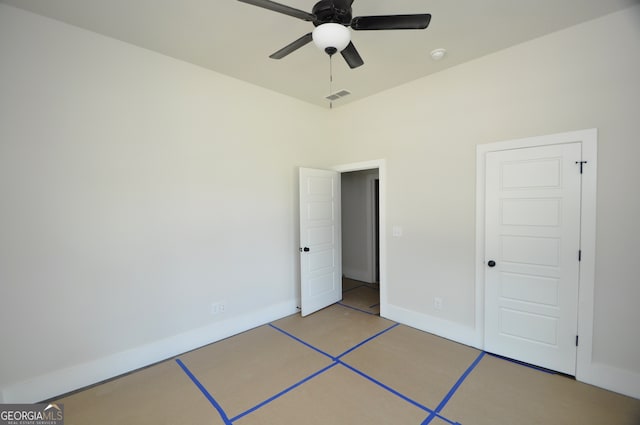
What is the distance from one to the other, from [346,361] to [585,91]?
11.0 feet

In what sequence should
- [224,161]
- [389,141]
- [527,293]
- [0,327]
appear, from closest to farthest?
[0,327] → [527,293] → [224,161] → [389,141]

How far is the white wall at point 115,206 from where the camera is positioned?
2.15 metres

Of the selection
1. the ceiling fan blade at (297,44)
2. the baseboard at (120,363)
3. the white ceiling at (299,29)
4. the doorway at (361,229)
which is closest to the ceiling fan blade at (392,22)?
the ceiling fan blade at (297,44)

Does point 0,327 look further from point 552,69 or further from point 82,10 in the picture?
point 552,69

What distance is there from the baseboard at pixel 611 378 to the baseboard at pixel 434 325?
881 millimetres

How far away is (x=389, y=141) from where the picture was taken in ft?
Result: 12.2

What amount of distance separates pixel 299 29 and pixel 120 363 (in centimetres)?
354

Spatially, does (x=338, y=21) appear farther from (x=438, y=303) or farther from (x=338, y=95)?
(x=438, y=303)

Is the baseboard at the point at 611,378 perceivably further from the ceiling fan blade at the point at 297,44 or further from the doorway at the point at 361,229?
the ceiling fan blade at the point at 297,44

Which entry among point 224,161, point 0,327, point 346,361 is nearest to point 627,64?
point 346,361

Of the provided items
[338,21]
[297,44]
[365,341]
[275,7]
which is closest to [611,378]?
[365,341]

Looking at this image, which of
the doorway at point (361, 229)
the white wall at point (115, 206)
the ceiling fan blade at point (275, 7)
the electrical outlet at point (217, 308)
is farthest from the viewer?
the doorway at point (361, 229)

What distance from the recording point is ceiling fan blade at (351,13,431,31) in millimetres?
1620

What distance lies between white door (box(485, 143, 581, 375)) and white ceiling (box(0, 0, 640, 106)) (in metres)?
1.10
